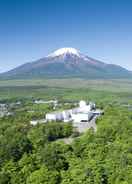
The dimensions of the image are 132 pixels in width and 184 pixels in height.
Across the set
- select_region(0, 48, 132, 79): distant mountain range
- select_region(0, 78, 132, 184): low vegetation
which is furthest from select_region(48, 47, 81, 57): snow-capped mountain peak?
select_region(0, 78, 132, 184): low vegetation

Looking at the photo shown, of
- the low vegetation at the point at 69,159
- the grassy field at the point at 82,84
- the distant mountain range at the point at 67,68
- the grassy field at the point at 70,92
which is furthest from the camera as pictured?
the distant mountain range at the point at 67,68

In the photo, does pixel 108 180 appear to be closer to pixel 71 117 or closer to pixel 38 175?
pixel 38 175

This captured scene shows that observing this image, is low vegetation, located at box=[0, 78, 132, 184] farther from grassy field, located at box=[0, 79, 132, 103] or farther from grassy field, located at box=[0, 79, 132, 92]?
grassy field, located at box=[0, 79, 132, 92]

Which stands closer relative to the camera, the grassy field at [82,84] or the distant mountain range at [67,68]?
the grassy field at [82,84]

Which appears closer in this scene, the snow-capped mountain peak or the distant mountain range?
the distant mountain range

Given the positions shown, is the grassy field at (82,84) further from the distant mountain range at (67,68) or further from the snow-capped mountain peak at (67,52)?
the snow-capped mountain peak at (67,52)

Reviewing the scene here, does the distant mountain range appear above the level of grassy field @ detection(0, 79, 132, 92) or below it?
above

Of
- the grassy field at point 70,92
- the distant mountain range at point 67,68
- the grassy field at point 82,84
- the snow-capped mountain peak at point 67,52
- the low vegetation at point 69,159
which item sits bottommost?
the low vegetation at point 69,159

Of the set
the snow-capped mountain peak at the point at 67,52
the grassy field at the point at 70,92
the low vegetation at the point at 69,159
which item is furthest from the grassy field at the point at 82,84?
the low vegetation at the point at 69,159

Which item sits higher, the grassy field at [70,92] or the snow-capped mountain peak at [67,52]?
the snow-capped mountain peak at [67,52]

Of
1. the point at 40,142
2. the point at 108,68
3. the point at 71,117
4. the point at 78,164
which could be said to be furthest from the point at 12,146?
the point at 108,68
